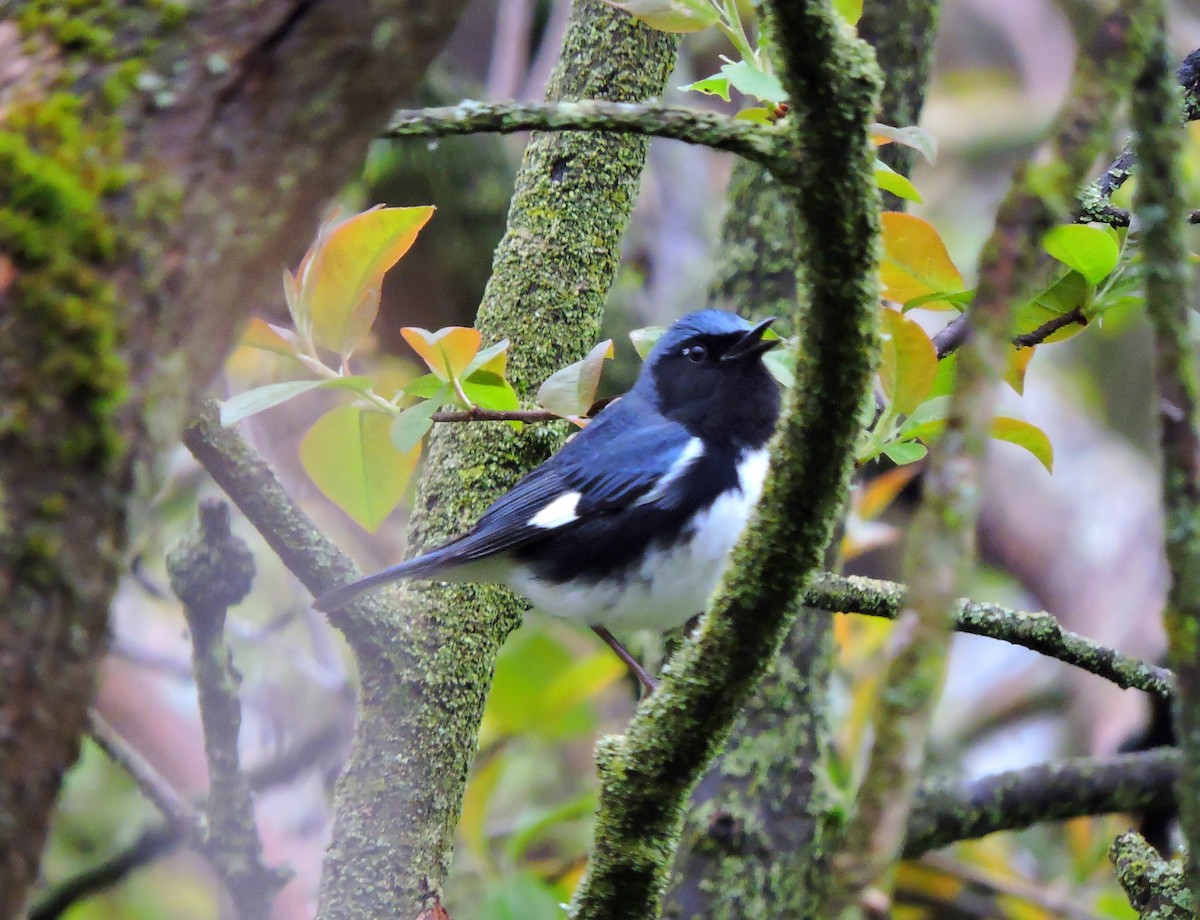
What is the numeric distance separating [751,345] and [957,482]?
1828mm

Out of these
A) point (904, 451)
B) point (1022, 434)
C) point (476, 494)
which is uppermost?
point (1022, 434)

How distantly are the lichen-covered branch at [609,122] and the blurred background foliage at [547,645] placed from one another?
189 centimetres

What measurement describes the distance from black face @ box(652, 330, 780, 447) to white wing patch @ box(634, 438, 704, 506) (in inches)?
2.1

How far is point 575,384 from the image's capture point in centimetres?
216

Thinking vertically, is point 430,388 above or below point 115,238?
below

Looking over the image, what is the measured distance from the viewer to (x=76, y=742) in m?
0.96

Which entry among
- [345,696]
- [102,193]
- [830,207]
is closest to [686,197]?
[345,696]

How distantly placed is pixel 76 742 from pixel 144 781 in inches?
65.5

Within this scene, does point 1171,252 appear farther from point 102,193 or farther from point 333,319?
point 333,319

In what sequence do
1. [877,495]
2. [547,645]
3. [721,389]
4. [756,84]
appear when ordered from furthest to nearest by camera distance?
[877,495] → [547,645] → [721,389] → [756,84]

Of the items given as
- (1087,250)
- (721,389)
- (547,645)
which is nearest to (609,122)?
(1087,250)

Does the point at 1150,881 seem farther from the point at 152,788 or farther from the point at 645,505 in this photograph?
the point at 152,788

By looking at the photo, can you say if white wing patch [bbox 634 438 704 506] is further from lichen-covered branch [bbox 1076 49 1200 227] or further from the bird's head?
lichen-covered branch [bbox 1076 49 1200 227]

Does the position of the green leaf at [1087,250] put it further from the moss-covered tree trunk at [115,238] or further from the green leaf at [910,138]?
the moss-covered tree trunk at [115,238]
